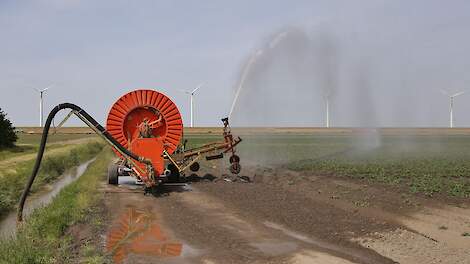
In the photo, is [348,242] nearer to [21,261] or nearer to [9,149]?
[21,261]

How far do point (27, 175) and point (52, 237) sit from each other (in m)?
18.6

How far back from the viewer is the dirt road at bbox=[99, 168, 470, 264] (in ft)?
38.2

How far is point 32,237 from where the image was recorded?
44.9 feet

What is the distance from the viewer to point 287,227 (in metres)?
14.8

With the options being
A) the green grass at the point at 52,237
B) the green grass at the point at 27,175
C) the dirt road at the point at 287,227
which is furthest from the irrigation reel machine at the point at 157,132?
the green grass at the point at 27,175

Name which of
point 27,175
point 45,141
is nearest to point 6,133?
point 27,175

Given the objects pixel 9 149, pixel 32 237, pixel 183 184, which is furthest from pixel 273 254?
pixel 9 149

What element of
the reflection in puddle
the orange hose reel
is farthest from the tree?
the reflection in puddle

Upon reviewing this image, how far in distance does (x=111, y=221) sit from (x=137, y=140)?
7.40 metres

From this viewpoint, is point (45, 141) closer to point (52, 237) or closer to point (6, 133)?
point (52, 237)

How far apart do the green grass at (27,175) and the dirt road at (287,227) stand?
4.52 metres

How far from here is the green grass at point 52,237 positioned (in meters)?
11.1

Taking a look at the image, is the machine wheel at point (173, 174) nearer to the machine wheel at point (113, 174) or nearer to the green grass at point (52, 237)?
the machine wheel at point (113, 174)

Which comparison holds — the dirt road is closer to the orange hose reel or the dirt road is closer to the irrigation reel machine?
the irrigation reel machine
